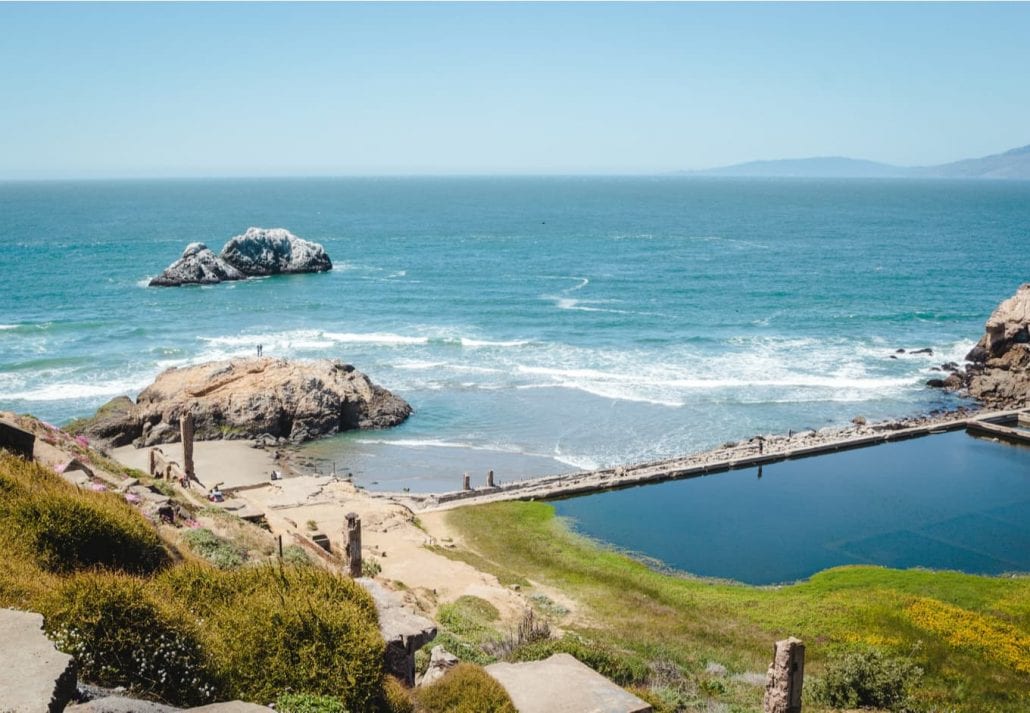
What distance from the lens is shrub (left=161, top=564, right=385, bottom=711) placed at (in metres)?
12.9

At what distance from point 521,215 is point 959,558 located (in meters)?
163

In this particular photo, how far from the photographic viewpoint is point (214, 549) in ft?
70.0

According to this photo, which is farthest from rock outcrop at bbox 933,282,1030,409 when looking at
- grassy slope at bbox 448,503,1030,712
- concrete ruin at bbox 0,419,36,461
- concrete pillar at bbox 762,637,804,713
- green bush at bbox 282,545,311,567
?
concrete ruin at bbox 0,419,36,461

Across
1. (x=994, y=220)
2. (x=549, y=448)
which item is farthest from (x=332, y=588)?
(x=994, y=220)

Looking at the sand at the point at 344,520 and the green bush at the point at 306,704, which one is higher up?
the green bush at the point at 306,704

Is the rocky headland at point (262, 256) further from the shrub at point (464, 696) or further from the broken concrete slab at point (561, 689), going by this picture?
the shrub at point (464, 696)

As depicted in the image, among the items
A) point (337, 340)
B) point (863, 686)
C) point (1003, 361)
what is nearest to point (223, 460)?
point (337, 340)

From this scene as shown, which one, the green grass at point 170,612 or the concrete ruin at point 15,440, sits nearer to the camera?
the green grass at point 170,612

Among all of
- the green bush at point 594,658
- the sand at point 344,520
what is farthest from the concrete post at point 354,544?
the green bush at point 594,658

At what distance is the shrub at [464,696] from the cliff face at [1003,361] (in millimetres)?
52764

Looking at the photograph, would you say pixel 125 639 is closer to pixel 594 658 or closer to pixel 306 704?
pixel 306 704

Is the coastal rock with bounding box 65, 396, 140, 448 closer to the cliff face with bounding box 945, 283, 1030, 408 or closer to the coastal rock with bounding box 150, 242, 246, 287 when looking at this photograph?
the coastal rock with bounding box 150, 242, 246, 287

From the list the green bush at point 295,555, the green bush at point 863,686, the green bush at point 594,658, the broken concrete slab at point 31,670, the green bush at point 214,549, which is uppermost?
the broken concrete slab at point 31,670

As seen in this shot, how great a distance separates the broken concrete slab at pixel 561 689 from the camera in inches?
623
